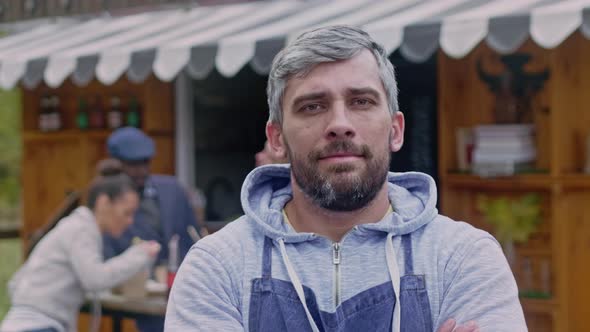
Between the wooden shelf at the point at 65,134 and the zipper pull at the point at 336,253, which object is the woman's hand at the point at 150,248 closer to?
the wooden shelf at the point at 65,134

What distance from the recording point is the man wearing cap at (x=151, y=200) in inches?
250

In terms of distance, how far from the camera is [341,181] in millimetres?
2010

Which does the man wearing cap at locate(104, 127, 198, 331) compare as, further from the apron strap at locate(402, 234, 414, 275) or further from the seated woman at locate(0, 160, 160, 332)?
the apron strap at locate(402, 234, 414, 275)

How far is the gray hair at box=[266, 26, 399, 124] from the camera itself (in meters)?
2.06

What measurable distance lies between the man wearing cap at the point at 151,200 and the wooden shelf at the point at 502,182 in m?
1.62

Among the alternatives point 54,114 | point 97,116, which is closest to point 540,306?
point 97,116

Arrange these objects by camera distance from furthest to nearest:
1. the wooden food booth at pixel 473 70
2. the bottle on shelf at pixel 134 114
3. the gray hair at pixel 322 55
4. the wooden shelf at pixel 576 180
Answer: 1. the bottle on shelf at pixel 134 114
2. the wooden shelf at pixel 576 180
3. the wooden food booth at pixel 473 70
4. the gray hair at pixel 322 55

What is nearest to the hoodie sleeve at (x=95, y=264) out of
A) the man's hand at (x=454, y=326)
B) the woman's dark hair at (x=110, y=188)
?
the woman's dark hair at (x=110, y=188)

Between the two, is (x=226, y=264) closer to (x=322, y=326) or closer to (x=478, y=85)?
(x=322, y=326)

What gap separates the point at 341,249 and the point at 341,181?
0.48 ft

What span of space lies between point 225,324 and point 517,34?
3319mm

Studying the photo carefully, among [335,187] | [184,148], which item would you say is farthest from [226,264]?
[184,148]

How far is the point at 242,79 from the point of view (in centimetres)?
865

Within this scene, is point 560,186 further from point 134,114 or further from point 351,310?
point 351,310
